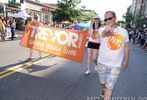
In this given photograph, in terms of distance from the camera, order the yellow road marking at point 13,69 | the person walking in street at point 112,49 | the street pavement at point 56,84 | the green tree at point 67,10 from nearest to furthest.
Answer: the person walking in street at point 112,49
the street pavement at point 56,84
the yellow road marking at point 13,69
the green tree at point 67,10

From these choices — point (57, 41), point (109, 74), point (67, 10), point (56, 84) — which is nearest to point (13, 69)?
point (57, 41)

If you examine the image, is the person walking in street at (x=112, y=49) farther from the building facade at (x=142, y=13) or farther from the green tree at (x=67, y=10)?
the building facade at (x=142, y=13)

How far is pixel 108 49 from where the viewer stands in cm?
510

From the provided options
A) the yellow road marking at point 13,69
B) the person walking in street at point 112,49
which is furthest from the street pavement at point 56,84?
the person walking in street at point 112,49

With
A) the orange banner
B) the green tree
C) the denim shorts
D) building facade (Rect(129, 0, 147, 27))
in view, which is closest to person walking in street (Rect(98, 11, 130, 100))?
the denim shorts

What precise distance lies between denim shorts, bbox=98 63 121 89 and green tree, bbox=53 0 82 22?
1866 inches

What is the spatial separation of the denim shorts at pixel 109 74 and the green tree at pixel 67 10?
47.4m

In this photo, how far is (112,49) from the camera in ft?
16.6

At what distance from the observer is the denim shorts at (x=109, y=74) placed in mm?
5102

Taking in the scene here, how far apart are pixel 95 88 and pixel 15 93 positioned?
2.07 metres

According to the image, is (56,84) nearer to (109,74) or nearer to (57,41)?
(57,41)

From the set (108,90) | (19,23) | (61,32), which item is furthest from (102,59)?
(19,23)

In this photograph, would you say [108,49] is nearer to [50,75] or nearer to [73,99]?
[73,99]

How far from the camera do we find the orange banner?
855cm
